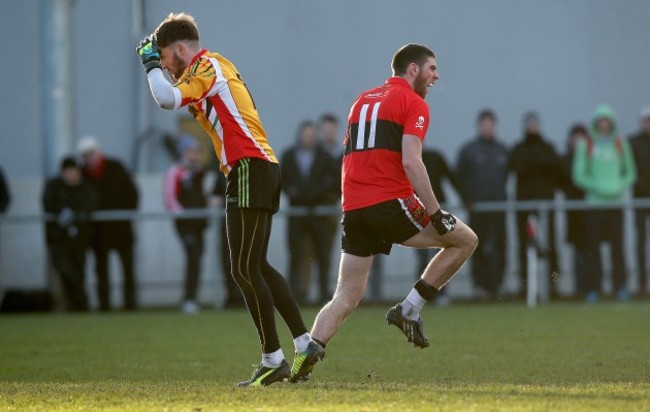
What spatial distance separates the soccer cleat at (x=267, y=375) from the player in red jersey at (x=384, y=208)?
15.4 inches

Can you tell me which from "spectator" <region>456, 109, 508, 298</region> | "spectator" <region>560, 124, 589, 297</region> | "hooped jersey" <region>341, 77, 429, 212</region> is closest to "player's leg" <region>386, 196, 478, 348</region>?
"hooped jersey" <region>341, 77, 429, 212</region>

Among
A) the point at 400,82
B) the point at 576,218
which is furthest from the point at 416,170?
the point at 576,218

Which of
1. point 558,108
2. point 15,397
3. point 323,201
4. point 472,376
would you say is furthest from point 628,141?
point 15,397

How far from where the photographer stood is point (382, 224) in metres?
8.88

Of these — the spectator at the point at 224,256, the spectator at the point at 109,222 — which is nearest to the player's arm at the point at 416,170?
the spectator at the point at 224,256

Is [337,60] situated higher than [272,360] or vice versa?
[337,60]

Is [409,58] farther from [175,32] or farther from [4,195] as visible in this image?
[4,195]

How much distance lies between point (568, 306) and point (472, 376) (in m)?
7.89

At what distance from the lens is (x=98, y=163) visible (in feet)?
59.5

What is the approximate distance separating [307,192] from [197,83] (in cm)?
913

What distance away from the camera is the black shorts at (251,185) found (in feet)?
27.9

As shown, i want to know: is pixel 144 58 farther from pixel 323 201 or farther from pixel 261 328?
pixel 323 201

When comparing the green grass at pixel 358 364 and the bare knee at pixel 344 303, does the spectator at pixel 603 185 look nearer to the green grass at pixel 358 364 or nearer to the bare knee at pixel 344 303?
the green grass at pixel 358 364

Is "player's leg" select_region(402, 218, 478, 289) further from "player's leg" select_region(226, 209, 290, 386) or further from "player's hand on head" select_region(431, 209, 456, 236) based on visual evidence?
"player's leg" select_region(226, 209, 290, 386)
